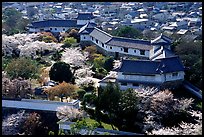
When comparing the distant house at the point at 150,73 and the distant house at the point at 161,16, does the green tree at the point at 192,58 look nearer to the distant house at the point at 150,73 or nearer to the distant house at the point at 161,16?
the distant house at the point at 150,73

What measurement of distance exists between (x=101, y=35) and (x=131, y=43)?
6.84 ft

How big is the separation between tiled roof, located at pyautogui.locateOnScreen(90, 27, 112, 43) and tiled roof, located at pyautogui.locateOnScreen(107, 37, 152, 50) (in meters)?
0.46

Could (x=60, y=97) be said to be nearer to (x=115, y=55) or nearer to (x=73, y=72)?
(x=73, y=72)

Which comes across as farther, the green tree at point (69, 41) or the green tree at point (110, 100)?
the green tree at point (69, 41)

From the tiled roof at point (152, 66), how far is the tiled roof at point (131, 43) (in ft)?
9.54

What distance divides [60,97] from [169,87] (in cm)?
360

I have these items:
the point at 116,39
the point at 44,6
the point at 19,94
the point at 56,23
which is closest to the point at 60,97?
the point at 19,94

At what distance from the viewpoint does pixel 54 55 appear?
17.1m

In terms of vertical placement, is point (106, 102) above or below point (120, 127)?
above

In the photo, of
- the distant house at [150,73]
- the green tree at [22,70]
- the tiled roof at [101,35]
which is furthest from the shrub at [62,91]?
the tiled roof at [101,35]

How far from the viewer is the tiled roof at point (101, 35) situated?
17742mm

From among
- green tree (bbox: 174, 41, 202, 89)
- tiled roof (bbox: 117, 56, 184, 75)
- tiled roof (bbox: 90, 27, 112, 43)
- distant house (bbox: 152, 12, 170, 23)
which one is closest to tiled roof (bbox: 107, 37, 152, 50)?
tiled roof (bbox: 90, 27, 112, 43)

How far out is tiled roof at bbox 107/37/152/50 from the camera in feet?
53.7

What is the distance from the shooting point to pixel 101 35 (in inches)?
723
